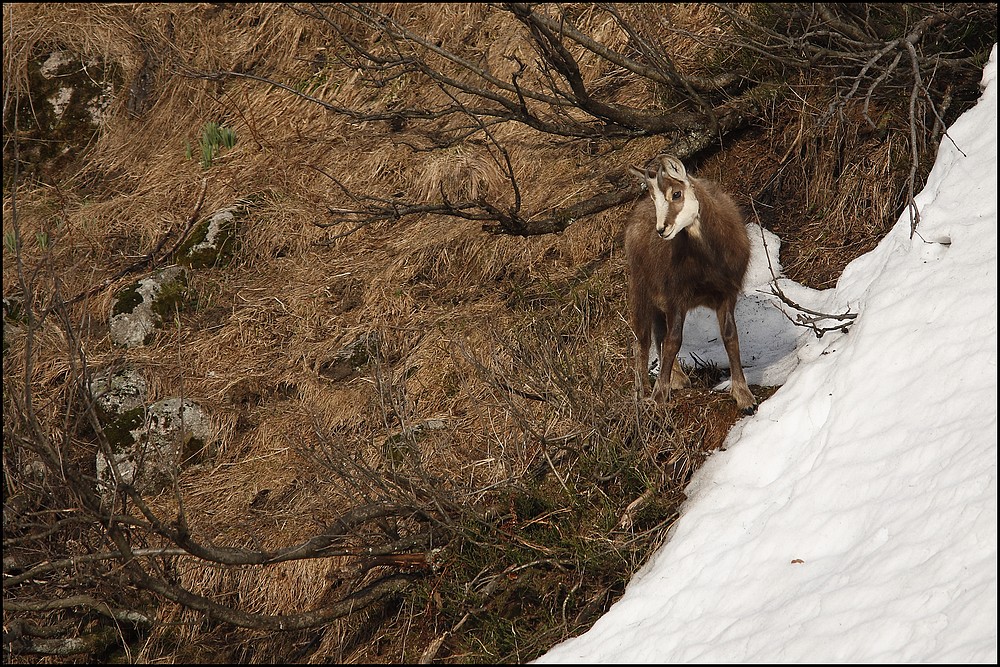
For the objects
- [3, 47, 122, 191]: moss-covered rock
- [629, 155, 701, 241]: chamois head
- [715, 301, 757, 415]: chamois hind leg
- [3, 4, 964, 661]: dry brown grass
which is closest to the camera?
[629, 155, 701, 241]: chamois head

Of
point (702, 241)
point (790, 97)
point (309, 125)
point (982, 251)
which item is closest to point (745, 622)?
point (702, 241)

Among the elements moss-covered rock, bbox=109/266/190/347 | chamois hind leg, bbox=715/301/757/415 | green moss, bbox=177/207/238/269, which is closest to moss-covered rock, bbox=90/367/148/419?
moss-covered rock, bbox=109/266/190/347

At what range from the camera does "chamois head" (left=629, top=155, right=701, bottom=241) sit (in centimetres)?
456

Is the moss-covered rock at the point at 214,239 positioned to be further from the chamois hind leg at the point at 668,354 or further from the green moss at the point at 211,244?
the chamois hind leg at the point at 668,354

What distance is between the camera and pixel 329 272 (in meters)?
8.31

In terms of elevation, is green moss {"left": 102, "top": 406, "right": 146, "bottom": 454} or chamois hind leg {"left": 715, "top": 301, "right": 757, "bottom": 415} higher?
chamois hind leg {"left": 715, "top": 301, "right": 757, "bottom": 415}

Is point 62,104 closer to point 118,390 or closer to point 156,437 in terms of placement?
point 118,390

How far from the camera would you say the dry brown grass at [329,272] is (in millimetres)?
5762

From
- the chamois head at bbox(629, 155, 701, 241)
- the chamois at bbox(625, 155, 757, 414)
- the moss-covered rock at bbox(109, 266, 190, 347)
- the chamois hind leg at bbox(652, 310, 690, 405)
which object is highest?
the chamois head at bbox(629, 155, 701, 241)

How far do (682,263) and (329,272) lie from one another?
4093 millimetres

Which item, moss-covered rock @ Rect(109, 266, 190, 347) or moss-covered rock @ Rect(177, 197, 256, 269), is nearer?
moss-covered rock @ Rect(109, 266, 190, 347)

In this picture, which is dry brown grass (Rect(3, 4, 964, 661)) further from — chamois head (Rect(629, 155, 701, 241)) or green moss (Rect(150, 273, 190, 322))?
chamois head (Rect(629, 155, 701, 241))

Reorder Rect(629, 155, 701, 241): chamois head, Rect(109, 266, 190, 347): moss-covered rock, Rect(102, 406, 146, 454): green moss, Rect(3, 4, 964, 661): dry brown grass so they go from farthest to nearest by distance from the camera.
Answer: Rect(109, 266, 190, 347): moss-covered rock → Rect(102, 406, 146, 454): green moss → Rect(3, 4, 964, 661): dry brown grass → Rect(629, 155, 701, 241): chamois head

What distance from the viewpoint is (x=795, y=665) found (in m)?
3.76
